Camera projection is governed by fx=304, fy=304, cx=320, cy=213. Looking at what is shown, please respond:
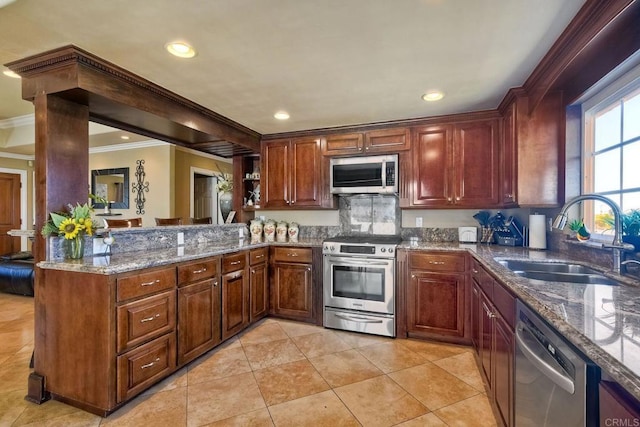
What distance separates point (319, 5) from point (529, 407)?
1.97m

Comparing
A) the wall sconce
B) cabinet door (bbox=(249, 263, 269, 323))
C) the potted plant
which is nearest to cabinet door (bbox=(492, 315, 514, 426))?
the potted plant

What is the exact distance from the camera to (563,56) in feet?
5.82

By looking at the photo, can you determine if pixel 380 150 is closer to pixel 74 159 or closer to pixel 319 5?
pixel 319 5

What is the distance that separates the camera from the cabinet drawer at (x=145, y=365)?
5.98 ft

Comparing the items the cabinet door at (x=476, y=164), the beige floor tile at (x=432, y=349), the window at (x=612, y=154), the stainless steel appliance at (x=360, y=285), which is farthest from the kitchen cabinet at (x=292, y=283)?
the window at (x=612, y=154)

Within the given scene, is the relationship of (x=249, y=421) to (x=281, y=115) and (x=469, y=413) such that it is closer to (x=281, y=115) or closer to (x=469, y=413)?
(x=469, y=413)

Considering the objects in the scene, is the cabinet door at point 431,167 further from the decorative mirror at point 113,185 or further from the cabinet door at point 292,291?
the decorative mirror at point 113,185

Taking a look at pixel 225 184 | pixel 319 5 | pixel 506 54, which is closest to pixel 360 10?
pixel 319 5

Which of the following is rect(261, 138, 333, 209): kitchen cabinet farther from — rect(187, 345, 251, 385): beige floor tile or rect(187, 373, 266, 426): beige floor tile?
rect(187, 373, 266, 426): beige floor tile

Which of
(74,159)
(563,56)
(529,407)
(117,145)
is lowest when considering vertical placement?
(529,407)

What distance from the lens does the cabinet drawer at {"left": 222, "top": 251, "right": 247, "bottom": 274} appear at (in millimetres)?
2708

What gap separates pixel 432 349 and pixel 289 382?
4.37 feet

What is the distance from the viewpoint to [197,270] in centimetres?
238

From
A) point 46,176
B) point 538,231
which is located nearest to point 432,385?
point 538,231
